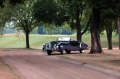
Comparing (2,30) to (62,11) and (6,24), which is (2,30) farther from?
(62,11)

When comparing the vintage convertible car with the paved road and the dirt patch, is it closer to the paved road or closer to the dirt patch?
the dirt patch

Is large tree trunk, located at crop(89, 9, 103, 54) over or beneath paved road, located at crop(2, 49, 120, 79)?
over

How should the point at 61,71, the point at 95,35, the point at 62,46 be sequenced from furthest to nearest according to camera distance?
the point at 95,35 → the point at 62,46 → the point at 61,71

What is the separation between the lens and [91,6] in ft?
95.0

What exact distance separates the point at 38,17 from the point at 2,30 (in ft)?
45.7

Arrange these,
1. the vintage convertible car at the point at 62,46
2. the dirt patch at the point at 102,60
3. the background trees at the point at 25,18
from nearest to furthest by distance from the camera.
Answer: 1. the dirt patch at the point at 102,60
2. the vintage convertible car at the point at 62,46
3. the background trees at the point at 25,18

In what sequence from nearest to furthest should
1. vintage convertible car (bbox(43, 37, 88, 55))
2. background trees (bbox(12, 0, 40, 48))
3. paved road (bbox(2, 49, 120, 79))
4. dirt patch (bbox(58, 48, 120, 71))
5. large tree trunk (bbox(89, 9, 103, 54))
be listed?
paved road (bbox(2, 49, 120, 79)) < dirt patch (bbox(58, 48, 120, 71)) < vintage convertible car (bbox(43, 37, 88, 55)) < large tree trunk (bbox(89, 9, 103, 54)) < background trees (bbox(12, 0, 40, 48))

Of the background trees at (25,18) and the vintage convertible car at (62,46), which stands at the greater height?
the background trees at (25,18)

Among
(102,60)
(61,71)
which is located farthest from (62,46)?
(61,71)

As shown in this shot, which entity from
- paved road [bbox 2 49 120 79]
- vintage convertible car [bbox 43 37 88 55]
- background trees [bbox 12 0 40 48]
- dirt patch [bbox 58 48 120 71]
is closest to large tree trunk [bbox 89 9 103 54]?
vintage convertible car [bbox 43 37 88 55]

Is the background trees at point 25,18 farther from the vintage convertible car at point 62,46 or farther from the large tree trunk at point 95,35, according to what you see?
the large tree trunk at point 95,35

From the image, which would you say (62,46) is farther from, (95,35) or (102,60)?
(102,60)

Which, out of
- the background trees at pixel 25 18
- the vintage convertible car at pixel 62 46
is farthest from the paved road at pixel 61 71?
the background trees at pixel 25 18

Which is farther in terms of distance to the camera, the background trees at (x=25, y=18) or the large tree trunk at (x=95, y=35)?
the background trees at (x=25, y=18)
